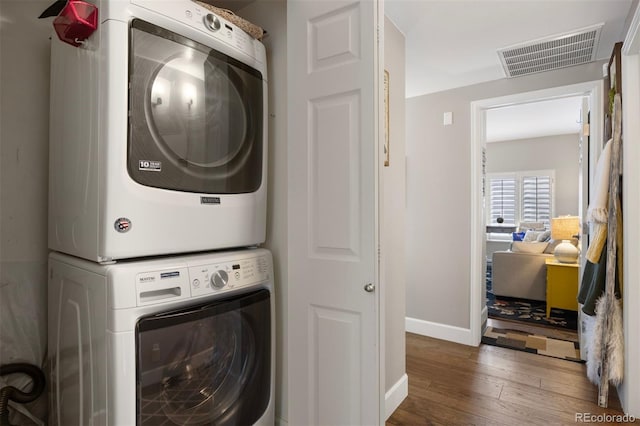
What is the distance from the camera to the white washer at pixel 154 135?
3.68ft

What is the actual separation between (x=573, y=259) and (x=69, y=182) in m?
4.47

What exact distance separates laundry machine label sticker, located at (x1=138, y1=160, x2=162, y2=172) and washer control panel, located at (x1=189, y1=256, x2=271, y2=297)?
0.36 meters

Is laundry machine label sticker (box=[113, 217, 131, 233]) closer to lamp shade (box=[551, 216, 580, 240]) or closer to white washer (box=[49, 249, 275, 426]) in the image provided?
white washer (box=[49, 249, 275, 426])

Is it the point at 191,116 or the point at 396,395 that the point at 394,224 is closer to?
the point at 396,395

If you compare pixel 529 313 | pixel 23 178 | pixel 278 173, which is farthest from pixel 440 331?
pixel 23 178

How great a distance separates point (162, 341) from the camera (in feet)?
3.81

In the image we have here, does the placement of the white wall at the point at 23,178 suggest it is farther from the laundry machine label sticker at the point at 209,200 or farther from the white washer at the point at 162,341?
the laundry machine label sticker at the point at 209,200

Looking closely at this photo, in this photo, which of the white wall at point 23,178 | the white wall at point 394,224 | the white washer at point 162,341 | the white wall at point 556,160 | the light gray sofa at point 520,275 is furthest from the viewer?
the white wall at point 556,160

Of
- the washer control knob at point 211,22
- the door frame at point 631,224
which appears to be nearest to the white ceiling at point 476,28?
the door frame at point 631,224

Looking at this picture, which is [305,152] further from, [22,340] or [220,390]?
[22,340]

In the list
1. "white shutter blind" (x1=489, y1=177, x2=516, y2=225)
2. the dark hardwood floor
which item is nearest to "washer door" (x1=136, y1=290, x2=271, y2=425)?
the dark hardwood floor

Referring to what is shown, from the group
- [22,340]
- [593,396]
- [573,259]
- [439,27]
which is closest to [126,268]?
[22,340]

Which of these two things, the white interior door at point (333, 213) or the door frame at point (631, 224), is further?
the door frame at point (631, 224)

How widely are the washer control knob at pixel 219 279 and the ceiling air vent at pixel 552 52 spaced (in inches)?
97.9
